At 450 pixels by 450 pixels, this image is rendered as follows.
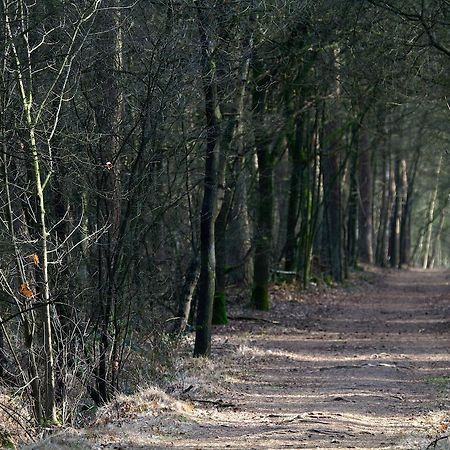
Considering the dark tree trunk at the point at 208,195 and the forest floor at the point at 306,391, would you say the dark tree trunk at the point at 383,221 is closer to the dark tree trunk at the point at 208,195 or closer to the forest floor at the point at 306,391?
the forest floor at the point at 306,391

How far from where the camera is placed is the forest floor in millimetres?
9711

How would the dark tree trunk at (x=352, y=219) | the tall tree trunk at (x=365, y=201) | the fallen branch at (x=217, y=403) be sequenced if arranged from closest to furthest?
1. the fallen branch at (x=217, y=403)
2. the dark tree trunk at (x=352, y=219)
3. the tall tree trunk at (x=365, y=201)

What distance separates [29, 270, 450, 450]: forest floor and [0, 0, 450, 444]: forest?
3.15 feet

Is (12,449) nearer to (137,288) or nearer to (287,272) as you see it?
(137,288)

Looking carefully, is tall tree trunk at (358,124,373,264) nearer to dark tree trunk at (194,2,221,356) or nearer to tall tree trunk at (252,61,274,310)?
tall tree trunk at (252,61,274,310)

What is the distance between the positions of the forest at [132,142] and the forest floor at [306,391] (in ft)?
3.15

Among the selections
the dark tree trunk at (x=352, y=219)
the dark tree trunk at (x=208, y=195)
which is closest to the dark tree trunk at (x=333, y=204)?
the dark tree trunk at (x=352, y=219)

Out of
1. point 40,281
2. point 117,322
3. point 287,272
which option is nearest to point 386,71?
point 117,322

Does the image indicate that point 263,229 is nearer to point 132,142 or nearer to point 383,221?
point 132,142

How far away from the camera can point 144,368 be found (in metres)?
13.3

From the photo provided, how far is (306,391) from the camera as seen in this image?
13.4 meters

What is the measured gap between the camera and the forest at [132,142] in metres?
10.2

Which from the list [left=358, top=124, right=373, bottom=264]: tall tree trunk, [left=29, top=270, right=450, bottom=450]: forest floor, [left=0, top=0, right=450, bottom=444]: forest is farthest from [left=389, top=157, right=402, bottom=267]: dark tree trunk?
[left=0, top=0, right=450, bottom=444]: forest

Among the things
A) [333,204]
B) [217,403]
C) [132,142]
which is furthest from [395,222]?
[132,142]
